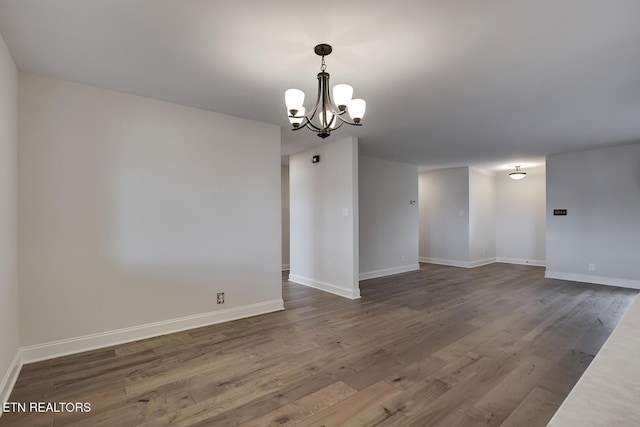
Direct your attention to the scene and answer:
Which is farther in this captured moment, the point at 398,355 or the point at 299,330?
the point at 299,330

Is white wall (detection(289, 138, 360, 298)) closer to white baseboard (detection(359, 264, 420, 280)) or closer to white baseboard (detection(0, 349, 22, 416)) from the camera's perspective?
white baseboard (detection(359, 264, 420, 280))

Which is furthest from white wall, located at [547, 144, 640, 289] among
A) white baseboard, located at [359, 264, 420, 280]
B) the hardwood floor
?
white baseboard, located at [359, 264, 420, 280]

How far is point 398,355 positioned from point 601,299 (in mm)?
3873

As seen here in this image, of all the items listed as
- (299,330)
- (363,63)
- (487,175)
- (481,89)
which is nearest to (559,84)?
(481,89)

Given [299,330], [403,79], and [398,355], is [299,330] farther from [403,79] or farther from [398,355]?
[403,79]

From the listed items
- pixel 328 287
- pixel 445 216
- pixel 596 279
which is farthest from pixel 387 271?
pixel 596 279

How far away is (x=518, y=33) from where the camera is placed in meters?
1.99

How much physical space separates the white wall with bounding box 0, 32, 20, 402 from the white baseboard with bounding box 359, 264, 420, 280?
15.8ft

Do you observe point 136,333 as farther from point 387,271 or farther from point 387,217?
point 387,217

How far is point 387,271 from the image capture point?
21.0 feet

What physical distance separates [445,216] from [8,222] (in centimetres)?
781

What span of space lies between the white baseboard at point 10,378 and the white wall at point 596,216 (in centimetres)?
772

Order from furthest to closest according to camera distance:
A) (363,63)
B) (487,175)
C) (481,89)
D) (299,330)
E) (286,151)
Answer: (487,175) → (286,151) → (299,330) → (481,89) → (363,63)

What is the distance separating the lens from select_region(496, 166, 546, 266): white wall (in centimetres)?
742
